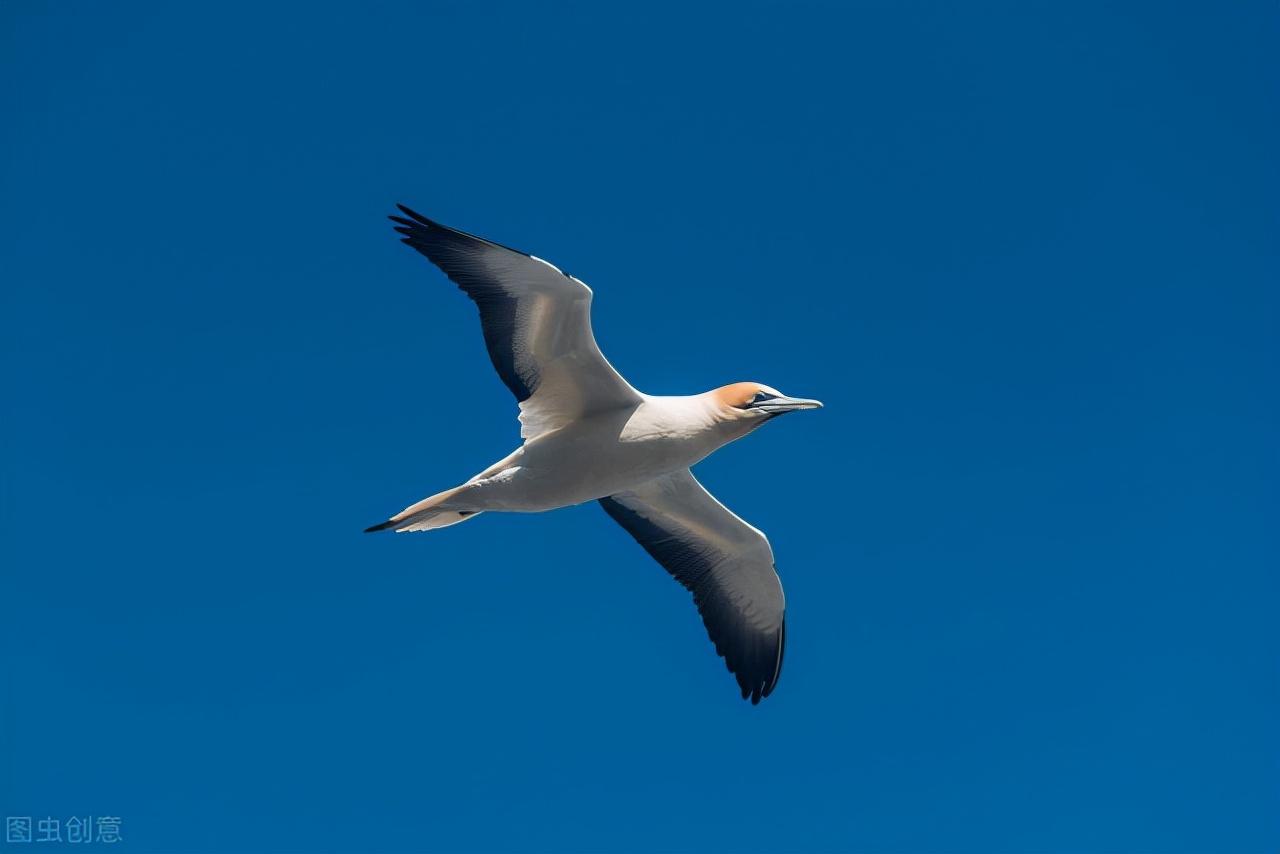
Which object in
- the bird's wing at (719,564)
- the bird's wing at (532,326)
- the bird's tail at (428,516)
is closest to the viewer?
the bird's wing at (532,326)

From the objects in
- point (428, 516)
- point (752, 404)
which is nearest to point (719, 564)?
point (752, 404)

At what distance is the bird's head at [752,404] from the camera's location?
12.1m

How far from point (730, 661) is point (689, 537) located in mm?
1521

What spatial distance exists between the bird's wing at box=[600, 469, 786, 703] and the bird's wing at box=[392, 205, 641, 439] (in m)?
1.71

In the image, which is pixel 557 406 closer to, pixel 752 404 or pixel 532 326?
pixel 532 326

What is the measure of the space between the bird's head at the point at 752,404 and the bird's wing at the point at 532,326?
86 centimetres

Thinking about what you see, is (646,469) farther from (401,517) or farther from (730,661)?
(730,661)

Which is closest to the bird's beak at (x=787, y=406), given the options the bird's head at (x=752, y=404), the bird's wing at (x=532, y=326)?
the bird's head at (x=752, y=404)

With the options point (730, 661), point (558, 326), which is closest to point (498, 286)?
point (558, 326)

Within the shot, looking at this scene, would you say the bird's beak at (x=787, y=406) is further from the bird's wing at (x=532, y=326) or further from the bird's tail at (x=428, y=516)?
the bird's tail at (x=428, y=516)

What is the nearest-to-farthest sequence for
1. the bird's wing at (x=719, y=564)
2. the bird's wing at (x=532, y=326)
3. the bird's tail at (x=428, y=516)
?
the bird's wing at (x=532, y=326), the bird's tail at (x=428, y=516), the bird's wing at (x=719, y=564)

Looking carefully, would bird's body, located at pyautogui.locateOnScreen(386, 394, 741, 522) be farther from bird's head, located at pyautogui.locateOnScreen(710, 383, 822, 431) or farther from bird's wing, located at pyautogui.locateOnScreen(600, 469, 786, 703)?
bird's wing, located at pyautogui.locateOnScreen(600, 469, 786, 703)

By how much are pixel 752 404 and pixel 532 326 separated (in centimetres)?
220

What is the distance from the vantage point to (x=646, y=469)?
12289 millimetres
